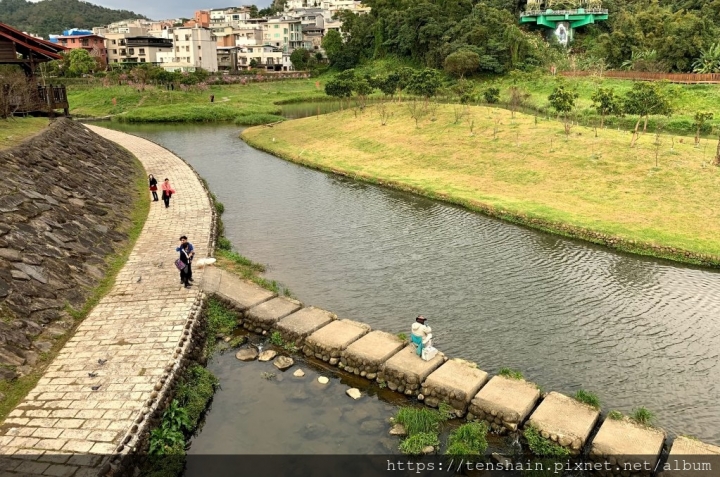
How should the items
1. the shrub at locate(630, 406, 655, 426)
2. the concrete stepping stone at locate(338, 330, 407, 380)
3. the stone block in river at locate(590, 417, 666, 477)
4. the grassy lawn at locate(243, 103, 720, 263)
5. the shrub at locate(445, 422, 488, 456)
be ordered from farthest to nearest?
1. the grassy lawn at locate(243, 103, 720, 263)
2. the concrete stepping stone at locate(338, 330, 407, 380)
3. the shrub at locate(630, 406, 655, 426)
4. the shrub at locate(445, 422, 488, 456)
5. the stone block in river at locate(590, 417, 666, 477)

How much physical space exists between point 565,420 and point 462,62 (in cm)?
8434

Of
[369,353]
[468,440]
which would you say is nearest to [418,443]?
[468,440]

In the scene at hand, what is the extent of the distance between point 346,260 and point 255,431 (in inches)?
436

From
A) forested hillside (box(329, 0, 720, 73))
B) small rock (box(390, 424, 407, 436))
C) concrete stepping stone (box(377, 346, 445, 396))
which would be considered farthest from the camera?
forested hillside (box(329, 0, 720, 73))

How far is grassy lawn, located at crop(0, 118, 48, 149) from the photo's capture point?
1094 inches

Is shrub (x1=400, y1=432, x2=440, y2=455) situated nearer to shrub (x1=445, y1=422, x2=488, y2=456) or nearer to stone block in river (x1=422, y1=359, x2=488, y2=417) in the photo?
shrub (x1=445, y1=422, x2=488, y2=456)

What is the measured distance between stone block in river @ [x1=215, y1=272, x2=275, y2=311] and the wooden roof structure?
3257 centimetres

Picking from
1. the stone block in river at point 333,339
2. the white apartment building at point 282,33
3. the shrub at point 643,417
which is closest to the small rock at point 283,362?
the stone block in river at point 333,339

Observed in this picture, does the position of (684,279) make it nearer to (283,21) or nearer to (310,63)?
(310,63)

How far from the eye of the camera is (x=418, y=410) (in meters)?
13.5

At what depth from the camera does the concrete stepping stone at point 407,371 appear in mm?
14304

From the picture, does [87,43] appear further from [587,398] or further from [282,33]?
[587,398]

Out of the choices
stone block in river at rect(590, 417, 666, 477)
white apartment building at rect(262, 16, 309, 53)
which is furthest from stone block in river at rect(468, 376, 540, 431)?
white apartment building at rect(262, 16, 309, 53)

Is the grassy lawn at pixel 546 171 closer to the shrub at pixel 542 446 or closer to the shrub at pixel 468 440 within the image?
the shrub at pixel 542 446
